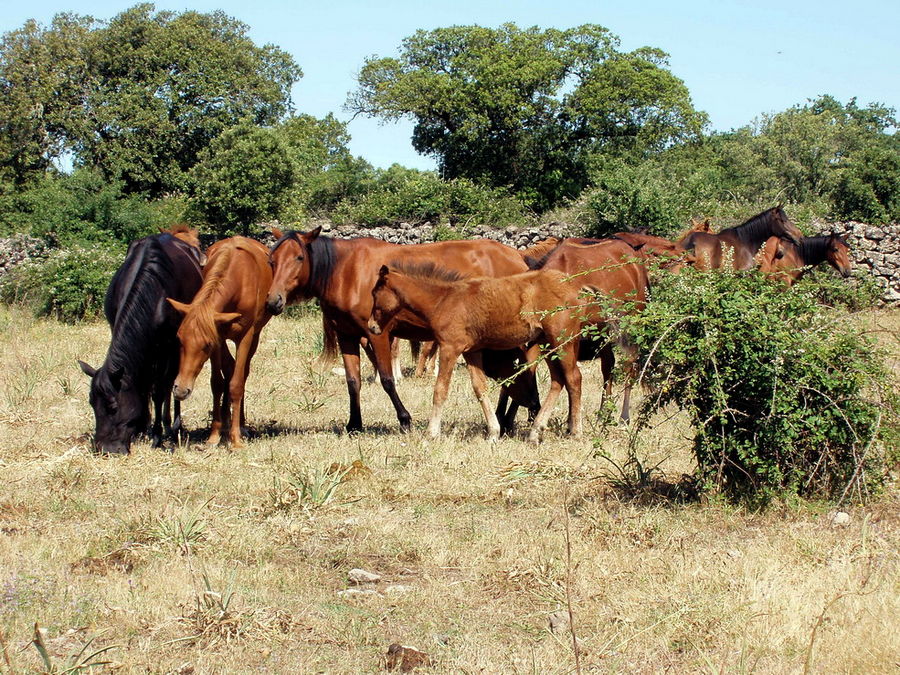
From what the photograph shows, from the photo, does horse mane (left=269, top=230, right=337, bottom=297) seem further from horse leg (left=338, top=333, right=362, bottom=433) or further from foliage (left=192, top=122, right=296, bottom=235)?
foliage (left=192, top=122, right=296, bottom=235)

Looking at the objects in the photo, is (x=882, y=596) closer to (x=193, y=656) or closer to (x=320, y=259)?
(x=193, y=656)

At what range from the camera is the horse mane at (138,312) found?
8.54m

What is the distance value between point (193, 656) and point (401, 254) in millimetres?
6194

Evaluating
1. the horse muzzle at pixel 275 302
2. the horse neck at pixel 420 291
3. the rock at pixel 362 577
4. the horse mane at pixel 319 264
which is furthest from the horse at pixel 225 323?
the rock at pixel 362 577

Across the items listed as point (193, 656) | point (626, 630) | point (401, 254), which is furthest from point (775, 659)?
point (401, 254)

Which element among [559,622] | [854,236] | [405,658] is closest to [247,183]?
[854,236]

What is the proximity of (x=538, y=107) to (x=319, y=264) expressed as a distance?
2967 centimetres

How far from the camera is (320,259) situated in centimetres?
998

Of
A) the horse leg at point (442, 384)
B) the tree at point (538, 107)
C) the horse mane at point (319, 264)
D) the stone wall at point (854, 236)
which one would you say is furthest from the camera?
the tree at point (538, 107)

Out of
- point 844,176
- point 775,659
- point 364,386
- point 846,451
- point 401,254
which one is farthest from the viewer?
point 844,176

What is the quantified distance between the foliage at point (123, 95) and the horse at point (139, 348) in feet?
104

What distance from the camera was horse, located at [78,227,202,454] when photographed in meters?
8.46

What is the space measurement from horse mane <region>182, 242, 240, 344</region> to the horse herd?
0.5 inches

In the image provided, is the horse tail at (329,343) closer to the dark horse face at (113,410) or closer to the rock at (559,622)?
the dark horse face at (113,410)
